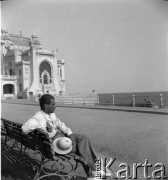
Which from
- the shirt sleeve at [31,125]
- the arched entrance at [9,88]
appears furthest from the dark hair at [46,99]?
the arched entrance at [9,88]

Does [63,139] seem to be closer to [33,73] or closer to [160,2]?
[160,2]

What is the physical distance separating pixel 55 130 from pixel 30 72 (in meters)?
44.8

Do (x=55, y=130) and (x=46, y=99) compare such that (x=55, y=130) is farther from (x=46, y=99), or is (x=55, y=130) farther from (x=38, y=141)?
(x=46, y=99)

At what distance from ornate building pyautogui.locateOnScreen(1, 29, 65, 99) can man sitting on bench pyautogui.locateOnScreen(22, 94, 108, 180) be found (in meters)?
39.5

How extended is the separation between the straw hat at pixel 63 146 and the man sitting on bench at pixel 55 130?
11 centimetres

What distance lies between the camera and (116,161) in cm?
401

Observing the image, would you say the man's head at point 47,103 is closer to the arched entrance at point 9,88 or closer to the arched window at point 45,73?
the arched entrance at point 9,88

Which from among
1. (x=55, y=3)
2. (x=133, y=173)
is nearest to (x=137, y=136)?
(x=133, y=173)

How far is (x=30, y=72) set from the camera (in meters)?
46.9

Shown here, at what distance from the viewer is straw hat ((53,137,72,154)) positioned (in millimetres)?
2965

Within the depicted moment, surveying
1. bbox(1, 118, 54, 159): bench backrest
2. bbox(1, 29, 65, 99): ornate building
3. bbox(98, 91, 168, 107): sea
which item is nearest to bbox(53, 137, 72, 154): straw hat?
bbox(1, 118, 54, 159): bench backrest

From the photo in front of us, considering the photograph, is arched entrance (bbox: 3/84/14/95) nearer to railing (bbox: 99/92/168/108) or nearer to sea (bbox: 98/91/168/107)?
sea (bbox: 98/91/168/107)

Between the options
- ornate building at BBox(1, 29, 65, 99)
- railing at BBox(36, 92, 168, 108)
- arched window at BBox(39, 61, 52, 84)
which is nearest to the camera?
railing at BBox(36, 92, 168, 108)

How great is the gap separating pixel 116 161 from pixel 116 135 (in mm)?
2301
